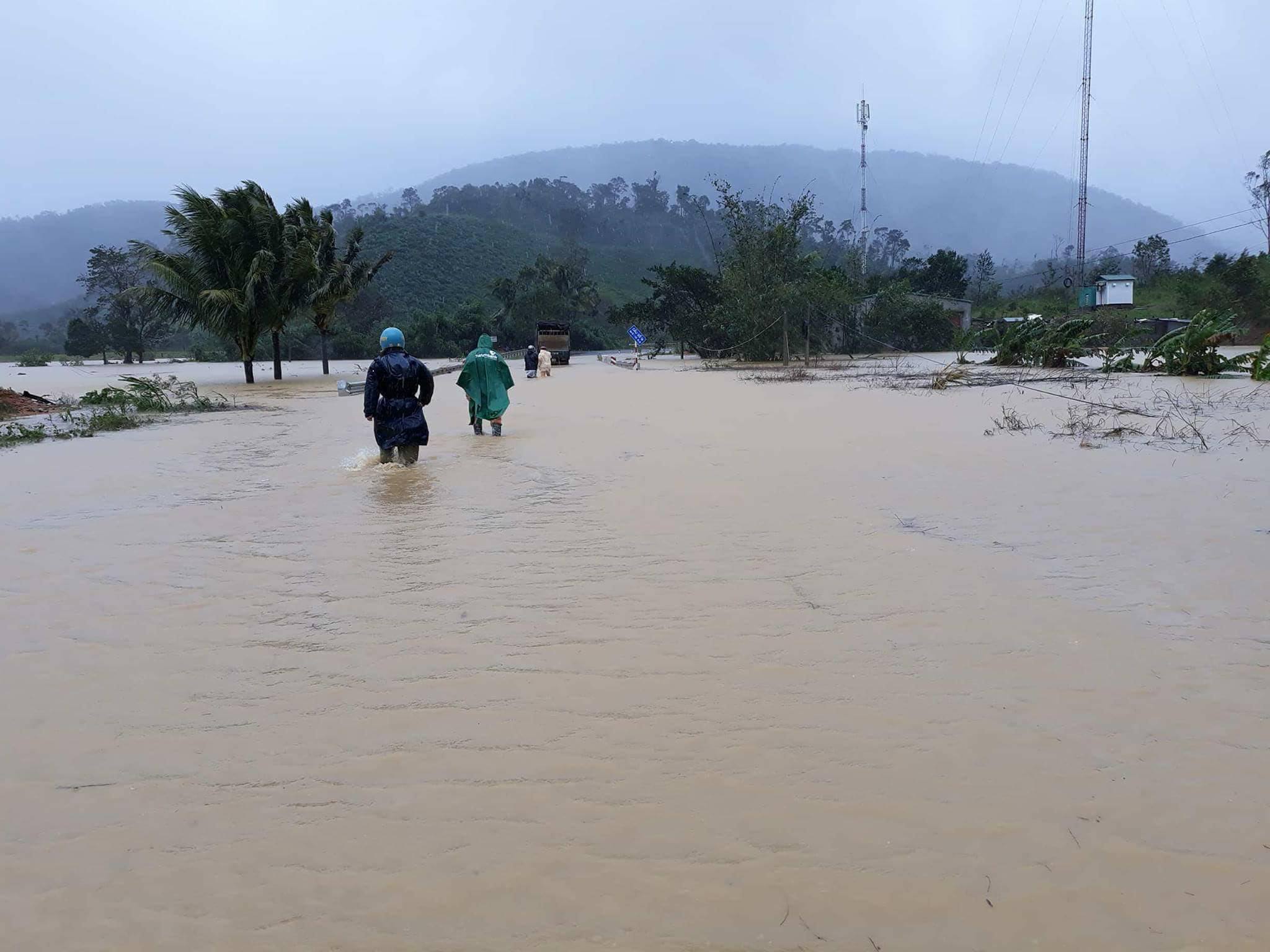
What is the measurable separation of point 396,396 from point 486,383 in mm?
3011

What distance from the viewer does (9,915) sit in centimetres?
229

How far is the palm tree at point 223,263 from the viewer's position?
26.9m

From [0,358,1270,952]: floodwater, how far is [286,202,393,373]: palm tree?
77.3 ft

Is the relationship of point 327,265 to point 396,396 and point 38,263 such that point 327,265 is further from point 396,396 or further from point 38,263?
point 38,263

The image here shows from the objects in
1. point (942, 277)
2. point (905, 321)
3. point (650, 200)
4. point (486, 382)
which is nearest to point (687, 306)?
point (905, 321)

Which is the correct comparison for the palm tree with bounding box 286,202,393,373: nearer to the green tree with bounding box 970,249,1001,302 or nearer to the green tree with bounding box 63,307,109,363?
the green tree with bounding box 63,307,109,363

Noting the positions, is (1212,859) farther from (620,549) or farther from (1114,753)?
(620,549)

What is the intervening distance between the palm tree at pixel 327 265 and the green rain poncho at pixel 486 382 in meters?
18.4

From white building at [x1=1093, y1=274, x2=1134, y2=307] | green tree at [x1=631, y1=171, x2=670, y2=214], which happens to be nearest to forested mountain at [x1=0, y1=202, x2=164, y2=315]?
green tree at [x1=631, y1=171, x2=670, y2=214]

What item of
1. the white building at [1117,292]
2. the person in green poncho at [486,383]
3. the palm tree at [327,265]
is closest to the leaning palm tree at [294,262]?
the palm tree at [327,265]

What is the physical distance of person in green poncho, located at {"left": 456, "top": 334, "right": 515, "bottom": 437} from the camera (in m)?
12.2

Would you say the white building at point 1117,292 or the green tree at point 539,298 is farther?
the green tree at point 539,298

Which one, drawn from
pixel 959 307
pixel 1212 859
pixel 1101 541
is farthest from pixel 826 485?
pixel 959 307

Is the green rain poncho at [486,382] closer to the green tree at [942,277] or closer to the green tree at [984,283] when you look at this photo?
the green tree at [942,277]
